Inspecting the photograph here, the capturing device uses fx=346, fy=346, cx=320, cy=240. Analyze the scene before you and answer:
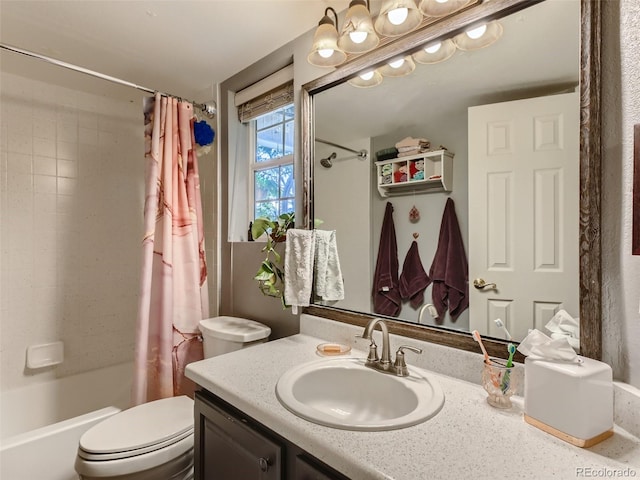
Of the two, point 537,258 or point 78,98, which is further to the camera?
point 78,98

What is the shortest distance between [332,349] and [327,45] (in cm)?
117

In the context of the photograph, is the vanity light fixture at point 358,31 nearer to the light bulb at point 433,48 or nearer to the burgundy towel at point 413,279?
the light bulb at point 433,48

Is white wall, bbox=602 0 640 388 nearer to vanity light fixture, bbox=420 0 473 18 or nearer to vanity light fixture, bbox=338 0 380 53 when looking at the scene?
vanity light fixture, bbox=420 0 473 18

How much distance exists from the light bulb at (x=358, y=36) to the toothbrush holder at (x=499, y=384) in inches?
46.0

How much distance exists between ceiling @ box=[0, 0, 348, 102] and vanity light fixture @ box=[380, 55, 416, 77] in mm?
356

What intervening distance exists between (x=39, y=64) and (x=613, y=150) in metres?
2.71

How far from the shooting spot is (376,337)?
1317mm

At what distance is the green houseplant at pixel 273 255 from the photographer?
162cm

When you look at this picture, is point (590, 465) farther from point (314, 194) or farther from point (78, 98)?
point (78, 98)

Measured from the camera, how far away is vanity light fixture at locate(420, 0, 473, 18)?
1.08m

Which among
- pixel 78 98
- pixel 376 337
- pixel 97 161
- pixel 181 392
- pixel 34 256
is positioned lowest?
pixel 181 392

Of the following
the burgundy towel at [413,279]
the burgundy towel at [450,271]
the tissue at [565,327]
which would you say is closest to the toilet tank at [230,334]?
the burgundy towel at [413,279]

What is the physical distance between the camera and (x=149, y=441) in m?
1.34

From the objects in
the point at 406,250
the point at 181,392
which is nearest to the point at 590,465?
the point at 406,250
